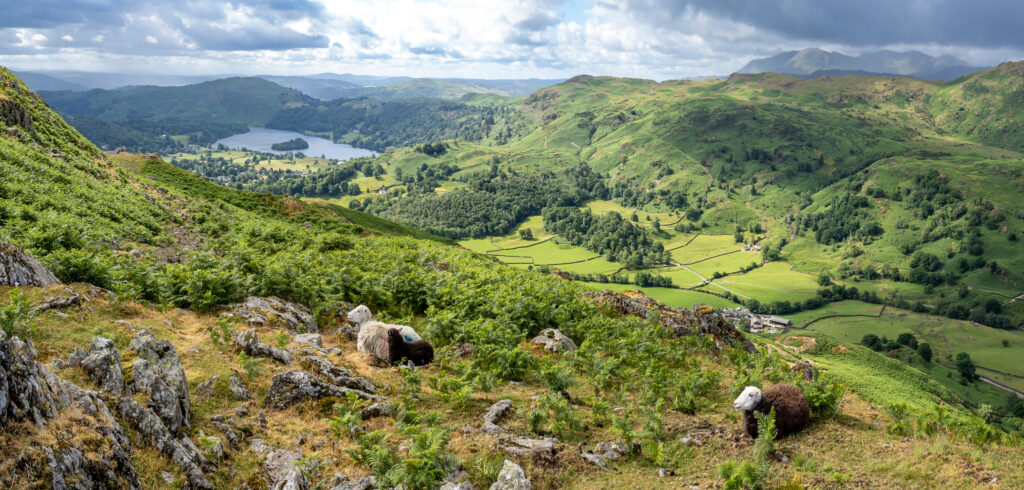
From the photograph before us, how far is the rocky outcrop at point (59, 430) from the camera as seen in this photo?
6082mm

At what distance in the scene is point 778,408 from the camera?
42.0 feet

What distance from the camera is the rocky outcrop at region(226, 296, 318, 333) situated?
16.2m

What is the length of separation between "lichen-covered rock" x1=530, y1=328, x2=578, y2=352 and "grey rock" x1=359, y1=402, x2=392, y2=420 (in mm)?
8866

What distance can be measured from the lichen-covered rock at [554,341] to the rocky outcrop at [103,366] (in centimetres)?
1413

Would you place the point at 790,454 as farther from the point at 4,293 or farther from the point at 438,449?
the point at 4,293

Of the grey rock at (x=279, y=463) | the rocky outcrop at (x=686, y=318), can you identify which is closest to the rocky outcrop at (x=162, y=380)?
the grey rock at (x=279, y=463)

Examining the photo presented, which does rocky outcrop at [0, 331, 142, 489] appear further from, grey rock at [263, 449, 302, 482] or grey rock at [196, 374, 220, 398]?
grey rock at [196, 374, 220, 398]

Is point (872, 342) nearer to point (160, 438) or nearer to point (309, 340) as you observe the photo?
point (309, 340)

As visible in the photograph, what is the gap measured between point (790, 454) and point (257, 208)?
6319 centimetres

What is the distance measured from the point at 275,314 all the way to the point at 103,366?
8251 millimetres

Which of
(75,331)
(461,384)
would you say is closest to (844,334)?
(461,384)

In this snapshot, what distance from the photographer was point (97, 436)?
7141 millimetres

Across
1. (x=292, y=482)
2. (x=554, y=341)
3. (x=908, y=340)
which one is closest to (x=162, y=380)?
(x=292, y=482)

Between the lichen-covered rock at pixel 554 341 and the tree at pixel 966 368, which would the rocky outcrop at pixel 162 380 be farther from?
the tree at pixel 966 368
